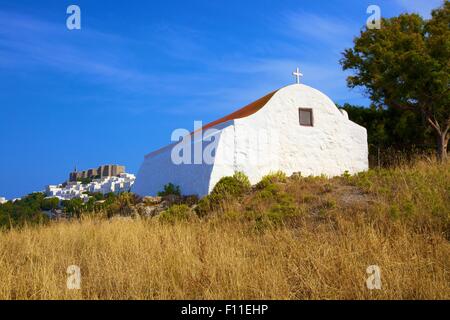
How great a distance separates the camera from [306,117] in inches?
718

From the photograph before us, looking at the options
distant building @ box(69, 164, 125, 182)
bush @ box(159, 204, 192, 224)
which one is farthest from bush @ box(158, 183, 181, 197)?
distant building @ box(69, 164, 125, 182)

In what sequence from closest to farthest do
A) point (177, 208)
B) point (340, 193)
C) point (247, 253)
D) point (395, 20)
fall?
point (247, 253) < point (340, 193) < point (177, 208) < point (395, 20)

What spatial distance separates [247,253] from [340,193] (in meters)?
6.95

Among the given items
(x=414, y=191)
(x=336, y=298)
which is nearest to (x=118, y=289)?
(x=336, y=298)

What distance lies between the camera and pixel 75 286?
215 inches

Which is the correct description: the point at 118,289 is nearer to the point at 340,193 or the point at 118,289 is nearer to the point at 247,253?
the point at 247,253

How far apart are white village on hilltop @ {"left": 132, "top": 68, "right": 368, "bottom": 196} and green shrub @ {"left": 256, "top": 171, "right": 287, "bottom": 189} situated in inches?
10.0

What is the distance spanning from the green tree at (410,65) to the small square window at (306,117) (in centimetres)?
707

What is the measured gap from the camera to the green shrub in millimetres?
Result: 15391

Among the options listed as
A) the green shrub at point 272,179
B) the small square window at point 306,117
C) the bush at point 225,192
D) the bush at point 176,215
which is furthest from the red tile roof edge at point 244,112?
the bush at point 176,215

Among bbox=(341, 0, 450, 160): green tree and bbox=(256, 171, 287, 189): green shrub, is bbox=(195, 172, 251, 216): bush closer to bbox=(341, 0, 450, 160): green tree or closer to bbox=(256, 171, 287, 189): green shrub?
bbox=(256, 171, 287, 189): green shrub

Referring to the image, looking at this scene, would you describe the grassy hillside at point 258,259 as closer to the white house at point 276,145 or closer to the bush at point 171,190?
the white house at point 276,145
